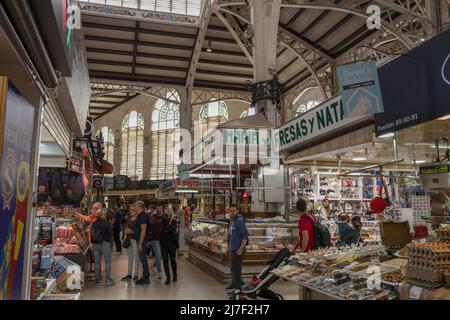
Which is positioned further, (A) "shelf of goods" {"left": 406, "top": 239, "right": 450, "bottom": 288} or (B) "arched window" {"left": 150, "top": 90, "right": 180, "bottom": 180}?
(B) "arched window" {"left": 150, "top": 90, "right": 180, "bottom": 180}

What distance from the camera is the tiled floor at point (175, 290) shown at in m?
6.82

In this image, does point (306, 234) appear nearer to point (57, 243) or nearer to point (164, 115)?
point (57, 243)

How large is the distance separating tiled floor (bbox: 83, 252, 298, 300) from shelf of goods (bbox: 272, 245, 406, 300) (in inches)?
90.0

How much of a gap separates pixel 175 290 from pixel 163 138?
84.6 ft

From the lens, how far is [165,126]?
32.5 meters

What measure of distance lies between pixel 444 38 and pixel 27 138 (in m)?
3.46

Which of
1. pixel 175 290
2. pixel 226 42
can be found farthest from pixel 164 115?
pixel 175 290

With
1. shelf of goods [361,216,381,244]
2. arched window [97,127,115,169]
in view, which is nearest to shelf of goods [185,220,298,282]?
shelf of goods [361,216,381,244]

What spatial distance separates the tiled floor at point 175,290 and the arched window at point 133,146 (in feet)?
82.3

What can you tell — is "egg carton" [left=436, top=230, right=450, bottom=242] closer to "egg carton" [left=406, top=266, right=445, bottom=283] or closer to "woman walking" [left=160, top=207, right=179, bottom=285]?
"egg carton" [left=406, top=266, right=445, bottom=283]

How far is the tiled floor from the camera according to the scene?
6.82 meters

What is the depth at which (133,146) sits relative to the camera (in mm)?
33781
